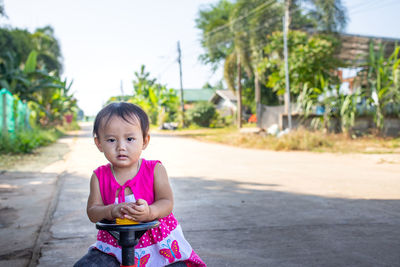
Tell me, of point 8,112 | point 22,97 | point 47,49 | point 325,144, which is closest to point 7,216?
point 8,112

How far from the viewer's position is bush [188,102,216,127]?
27359 mm

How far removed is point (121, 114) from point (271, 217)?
1.89 metres

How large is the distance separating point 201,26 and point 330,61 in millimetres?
21142

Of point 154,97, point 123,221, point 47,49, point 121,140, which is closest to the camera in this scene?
point 123,221

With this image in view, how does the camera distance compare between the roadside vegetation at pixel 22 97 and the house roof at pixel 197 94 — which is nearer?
the roadside vegetation at pixel 22 97

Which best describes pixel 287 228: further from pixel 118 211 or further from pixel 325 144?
pixel 325 144

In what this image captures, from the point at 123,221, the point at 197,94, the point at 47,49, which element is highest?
the point at 47,49

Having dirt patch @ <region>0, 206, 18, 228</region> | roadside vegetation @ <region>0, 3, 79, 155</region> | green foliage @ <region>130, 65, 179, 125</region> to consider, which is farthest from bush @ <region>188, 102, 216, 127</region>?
dirt patch @ <region>0, 206, 18, 228</region>

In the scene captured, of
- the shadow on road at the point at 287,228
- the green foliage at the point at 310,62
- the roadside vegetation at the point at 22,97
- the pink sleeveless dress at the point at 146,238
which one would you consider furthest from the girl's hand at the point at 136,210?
the green foliage at the point at 310,62

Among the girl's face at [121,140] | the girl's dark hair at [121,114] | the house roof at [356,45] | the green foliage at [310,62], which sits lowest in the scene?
the girl's face at [121,140]

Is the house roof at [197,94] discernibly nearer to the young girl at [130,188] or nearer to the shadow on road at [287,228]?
the shadow on road at [287,228]

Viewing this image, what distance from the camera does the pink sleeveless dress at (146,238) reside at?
1.51 meters

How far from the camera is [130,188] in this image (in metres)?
1.53

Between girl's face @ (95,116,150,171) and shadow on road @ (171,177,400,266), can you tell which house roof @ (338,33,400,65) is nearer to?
shadow on road @ (171,177,400,266)
